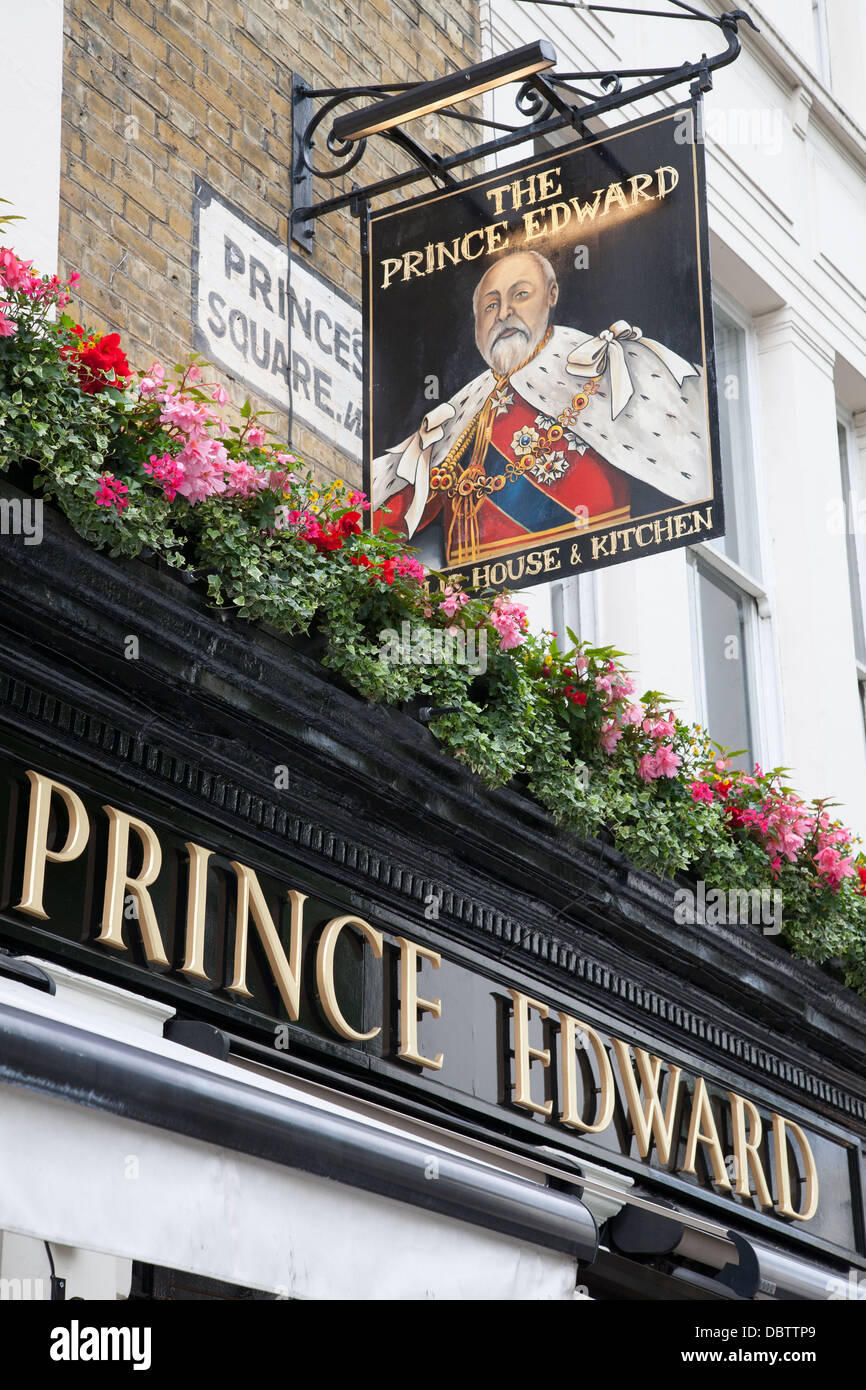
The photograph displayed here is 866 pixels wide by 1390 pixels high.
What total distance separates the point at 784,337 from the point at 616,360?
17.5 ft

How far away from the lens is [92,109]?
23.3ft

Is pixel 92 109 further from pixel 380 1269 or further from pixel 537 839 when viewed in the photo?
pixel 380 1269

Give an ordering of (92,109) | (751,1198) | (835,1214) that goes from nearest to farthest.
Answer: (92,109) → (751,1198) → (835,1214)

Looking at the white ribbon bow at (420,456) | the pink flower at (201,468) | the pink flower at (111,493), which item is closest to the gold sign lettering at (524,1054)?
the white ribbon bow at (420,456)

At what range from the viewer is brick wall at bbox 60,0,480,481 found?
6.98 m

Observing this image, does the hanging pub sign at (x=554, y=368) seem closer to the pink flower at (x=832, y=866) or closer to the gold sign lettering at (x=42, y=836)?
the pink flower at (x=832, y=866)

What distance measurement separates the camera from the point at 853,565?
501 inches

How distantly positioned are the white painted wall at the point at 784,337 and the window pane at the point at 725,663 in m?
0.15

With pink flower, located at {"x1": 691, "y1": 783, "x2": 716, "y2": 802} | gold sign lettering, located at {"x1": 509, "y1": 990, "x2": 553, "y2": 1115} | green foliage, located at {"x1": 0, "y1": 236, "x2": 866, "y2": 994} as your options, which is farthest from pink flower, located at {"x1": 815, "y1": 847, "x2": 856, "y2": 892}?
gold sign lettering, located at {"x1": 509, "y1": 990, "x2": 553, "y2": 1115}

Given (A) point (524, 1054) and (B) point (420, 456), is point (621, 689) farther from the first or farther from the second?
(A) point (524, 1054)

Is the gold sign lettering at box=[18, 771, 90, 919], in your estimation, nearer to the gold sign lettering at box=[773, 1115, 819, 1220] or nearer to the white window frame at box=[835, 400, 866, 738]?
the gold sign lettering at box=[773, 1115, 819, 1220]

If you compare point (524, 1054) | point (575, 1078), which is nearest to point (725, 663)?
point (575, 1078)
